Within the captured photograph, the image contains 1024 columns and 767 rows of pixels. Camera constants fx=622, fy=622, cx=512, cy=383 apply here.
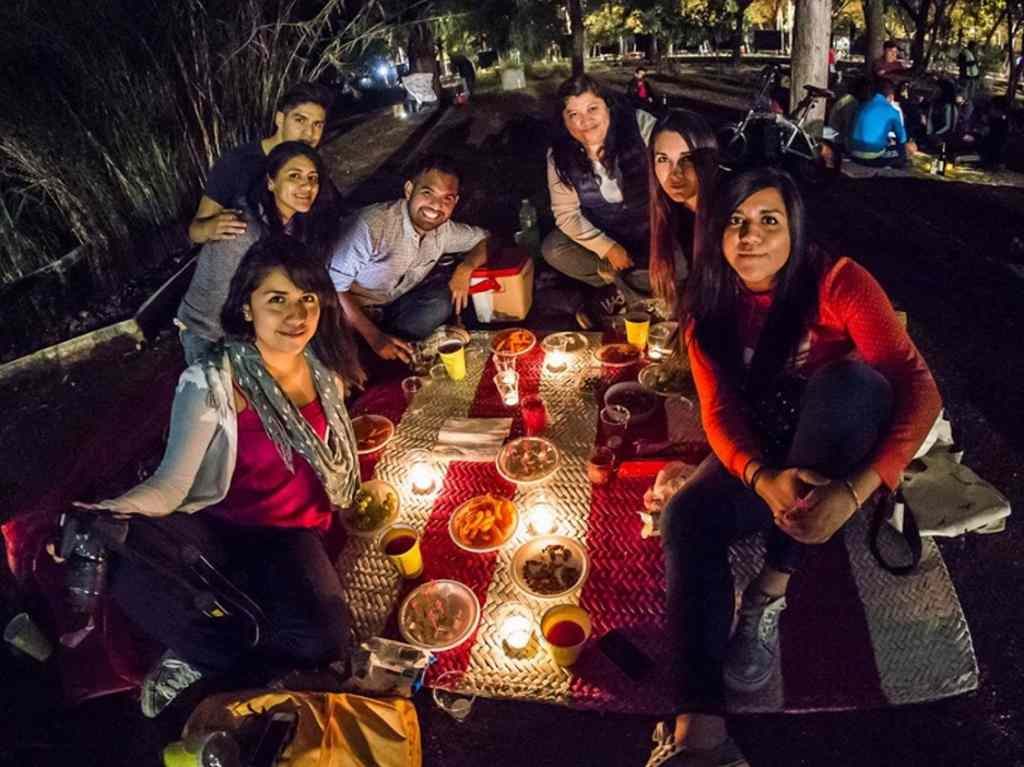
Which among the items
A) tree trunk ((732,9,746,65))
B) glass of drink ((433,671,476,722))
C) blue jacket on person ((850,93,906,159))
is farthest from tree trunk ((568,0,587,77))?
glass of drink ((433,671,476,722))

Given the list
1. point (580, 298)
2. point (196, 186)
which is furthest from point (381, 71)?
point (580, 298)

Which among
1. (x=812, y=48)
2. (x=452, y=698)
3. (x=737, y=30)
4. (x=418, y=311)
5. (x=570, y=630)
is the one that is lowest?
(x=452, y=698)

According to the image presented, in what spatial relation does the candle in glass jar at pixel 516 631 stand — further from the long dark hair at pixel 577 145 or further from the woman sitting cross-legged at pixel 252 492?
the long dark hair at pixel 577 145

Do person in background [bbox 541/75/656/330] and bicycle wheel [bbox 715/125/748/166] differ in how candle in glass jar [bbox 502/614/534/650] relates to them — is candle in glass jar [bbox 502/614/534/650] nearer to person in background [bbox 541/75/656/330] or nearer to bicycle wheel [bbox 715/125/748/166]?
person in background [bbox 541/75/656/330]

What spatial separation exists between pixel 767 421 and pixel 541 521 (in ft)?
4.55

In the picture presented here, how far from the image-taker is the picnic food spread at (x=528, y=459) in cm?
395

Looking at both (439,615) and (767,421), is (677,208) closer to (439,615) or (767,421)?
(767,421)

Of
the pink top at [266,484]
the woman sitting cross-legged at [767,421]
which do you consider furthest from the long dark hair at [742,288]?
the pink top at [266,484]

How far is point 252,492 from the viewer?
3.35 meters

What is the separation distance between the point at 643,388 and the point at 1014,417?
2.69 m

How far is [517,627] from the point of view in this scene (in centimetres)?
321

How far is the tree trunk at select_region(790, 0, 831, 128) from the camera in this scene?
1104cm

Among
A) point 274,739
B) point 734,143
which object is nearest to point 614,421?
point 274,739

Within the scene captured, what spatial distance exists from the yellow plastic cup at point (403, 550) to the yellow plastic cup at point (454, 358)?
162cm
